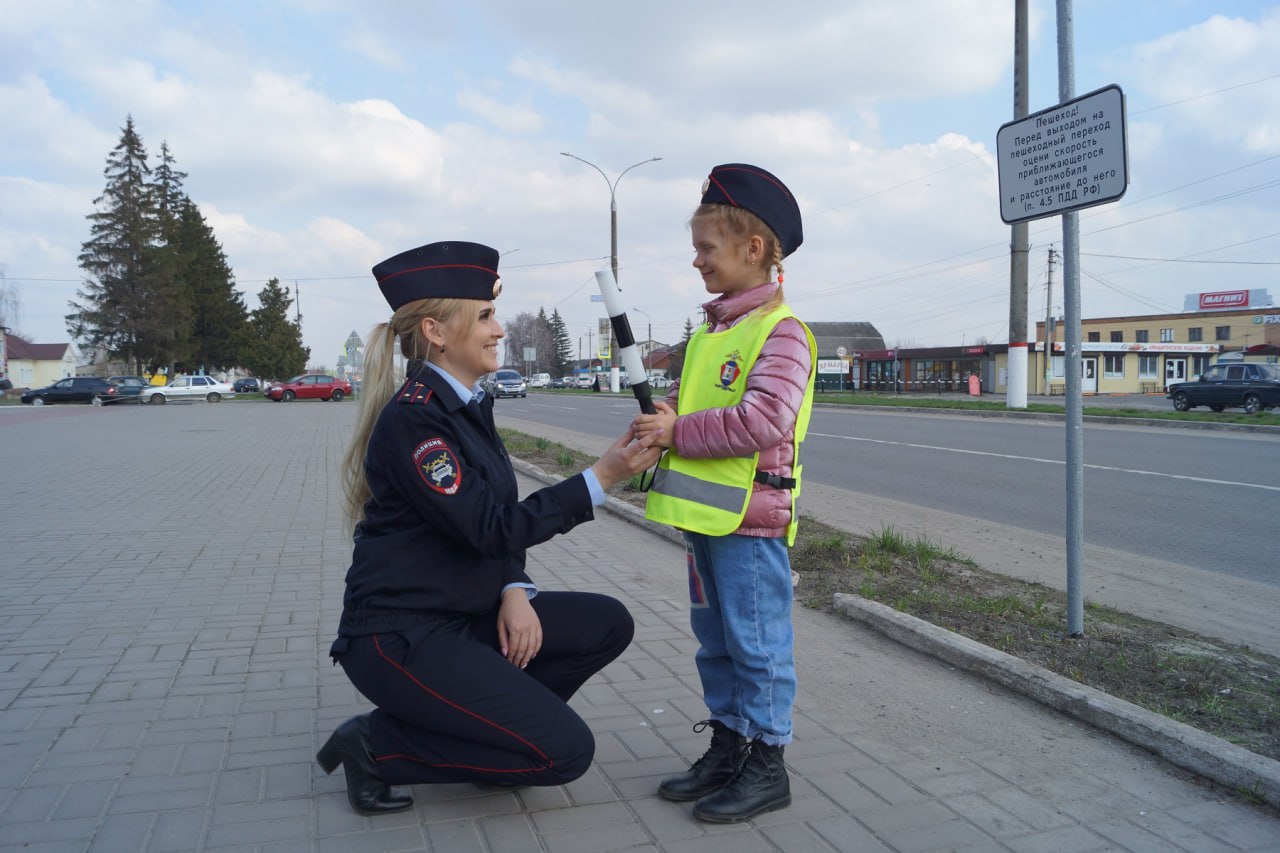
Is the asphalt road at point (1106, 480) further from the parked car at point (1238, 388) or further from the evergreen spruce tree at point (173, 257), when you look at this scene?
the evergreen spruce tree at point (173, 257)

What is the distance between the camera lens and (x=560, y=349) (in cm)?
12381

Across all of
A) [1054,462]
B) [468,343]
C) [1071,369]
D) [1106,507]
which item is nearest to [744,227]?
[468,343]

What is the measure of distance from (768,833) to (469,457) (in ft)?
4.62

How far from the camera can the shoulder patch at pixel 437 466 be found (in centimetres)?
266

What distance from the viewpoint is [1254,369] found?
27.0 meters

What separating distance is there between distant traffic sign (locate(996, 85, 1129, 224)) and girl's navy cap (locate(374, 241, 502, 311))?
2877 millimetres

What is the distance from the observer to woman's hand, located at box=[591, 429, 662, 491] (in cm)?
273

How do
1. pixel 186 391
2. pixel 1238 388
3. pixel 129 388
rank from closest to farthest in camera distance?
1. pixel 1238 388
2. pixel 129 388
3. pixel 186 391

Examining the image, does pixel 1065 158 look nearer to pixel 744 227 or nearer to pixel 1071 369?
pixel 1071 369

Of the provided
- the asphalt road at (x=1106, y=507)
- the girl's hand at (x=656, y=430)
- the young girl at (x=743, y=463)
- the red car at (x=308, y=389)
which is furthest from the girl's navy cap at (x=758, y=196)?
the red car at (x=308, y=389)

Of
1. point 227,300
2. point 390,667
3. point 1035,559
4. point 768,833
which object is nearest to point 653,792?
point 768,833

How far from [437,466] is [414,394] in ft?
0.81

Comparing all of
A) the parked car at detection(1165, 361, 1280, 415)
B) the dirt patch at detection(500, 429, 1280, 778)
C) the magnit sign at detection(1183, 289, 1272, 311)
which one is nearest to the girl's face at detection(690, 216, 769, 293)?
the dirt patch at detection(500, 429, 1280, 778)

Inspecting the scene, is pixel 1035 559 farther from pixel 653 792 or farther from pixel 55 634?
pixel 55 634
